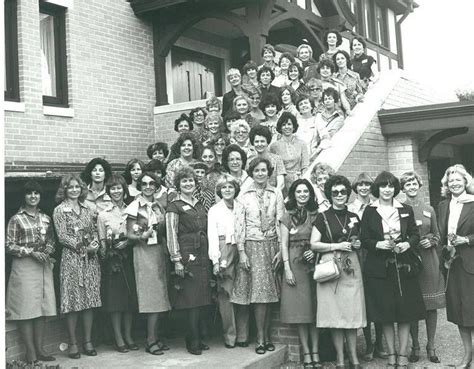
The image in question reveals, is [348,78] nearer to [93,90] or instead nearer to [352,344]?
[93,90]

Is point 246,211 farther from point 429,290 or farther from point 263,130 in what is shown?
point 429,290

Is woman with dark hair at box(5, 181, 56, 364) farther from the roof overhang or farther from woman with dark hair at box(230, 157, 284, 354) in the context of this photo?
the roof overhang

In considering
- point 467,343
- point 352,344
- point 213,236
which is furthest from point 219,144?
point 467,343

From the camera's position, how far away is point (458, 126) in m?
8.95

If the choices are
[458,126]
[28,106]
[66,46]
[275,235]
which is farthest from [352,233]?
[66,46]

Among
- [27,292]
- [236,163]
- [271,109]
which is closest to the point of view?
[27,292]

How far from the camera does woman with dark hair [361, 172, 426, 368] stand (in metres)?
5.54

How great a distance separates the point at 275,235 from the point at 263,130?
52.3 inches

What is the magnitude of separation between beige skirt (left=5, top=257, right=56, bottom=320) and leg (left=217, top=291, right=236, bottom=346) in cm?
166

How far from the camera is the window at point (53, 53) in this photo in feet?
31.1

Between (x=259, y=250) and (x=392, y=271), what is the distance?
1.31 m

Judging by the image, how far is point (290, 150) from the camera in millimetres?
7168

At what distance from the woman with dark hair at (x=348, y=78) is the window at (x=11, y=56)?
186 inches

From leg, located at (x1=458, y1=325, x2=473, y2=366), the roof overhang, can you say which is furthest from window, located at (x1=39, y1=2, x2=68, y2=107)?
leg, located at (x1=458, y1=325, x2=473, y2=366)
